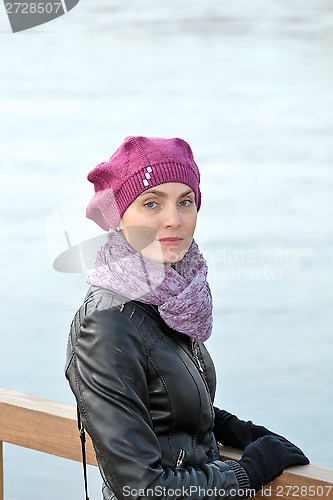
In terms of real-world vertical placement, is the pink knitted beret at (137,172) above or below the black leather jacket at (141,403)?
above

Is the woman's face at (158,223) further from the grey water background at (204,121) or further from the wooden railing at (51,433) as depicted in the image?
the grey water background at (204,121)

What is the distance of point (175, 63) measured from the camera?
7.20 m

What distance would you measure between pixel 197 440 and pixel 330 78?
6.28 metres

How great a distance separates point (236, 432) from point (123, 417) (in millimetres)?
357

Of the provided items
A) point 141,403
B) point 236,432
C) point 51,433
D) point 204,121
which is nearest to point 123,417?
point 141,403

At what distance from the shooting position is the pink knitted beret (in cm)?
133

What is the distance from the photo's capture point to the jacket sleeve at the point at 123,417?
1159 millimetres

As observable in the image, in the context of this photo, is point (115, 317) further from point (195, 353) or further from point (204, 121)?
point (204, 121)

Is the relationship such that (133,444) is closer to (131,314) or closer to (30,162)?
(131,314)

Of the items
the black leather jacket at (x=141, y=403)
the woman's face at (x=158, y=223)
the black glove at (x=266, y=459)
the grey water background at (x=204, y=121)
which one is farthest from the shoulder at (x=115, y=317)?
the grey water background at (x=204, y=121)

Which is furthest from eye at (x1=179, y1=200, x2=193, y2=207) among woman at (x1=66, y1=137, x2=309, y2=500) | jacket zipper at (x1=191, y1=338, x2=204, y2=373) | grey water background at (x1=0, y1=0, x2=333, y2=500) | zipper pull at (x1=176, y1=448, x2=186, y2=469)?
grey water background at (x1=0, y1=0, x2=333, y2=500)

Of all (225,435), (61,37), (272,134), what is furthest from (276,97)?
(225,435)

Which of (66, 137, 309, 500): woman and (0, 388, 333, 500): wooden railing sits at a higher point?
(66, 137, 309, 500): woman

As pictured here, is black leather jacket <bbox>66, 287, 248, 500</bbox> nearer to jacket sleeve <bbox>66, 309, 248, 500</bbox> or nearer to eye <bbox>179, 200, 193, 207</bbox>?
jacket sleeve <bbox>66, 309, 248, 500</bbox>
